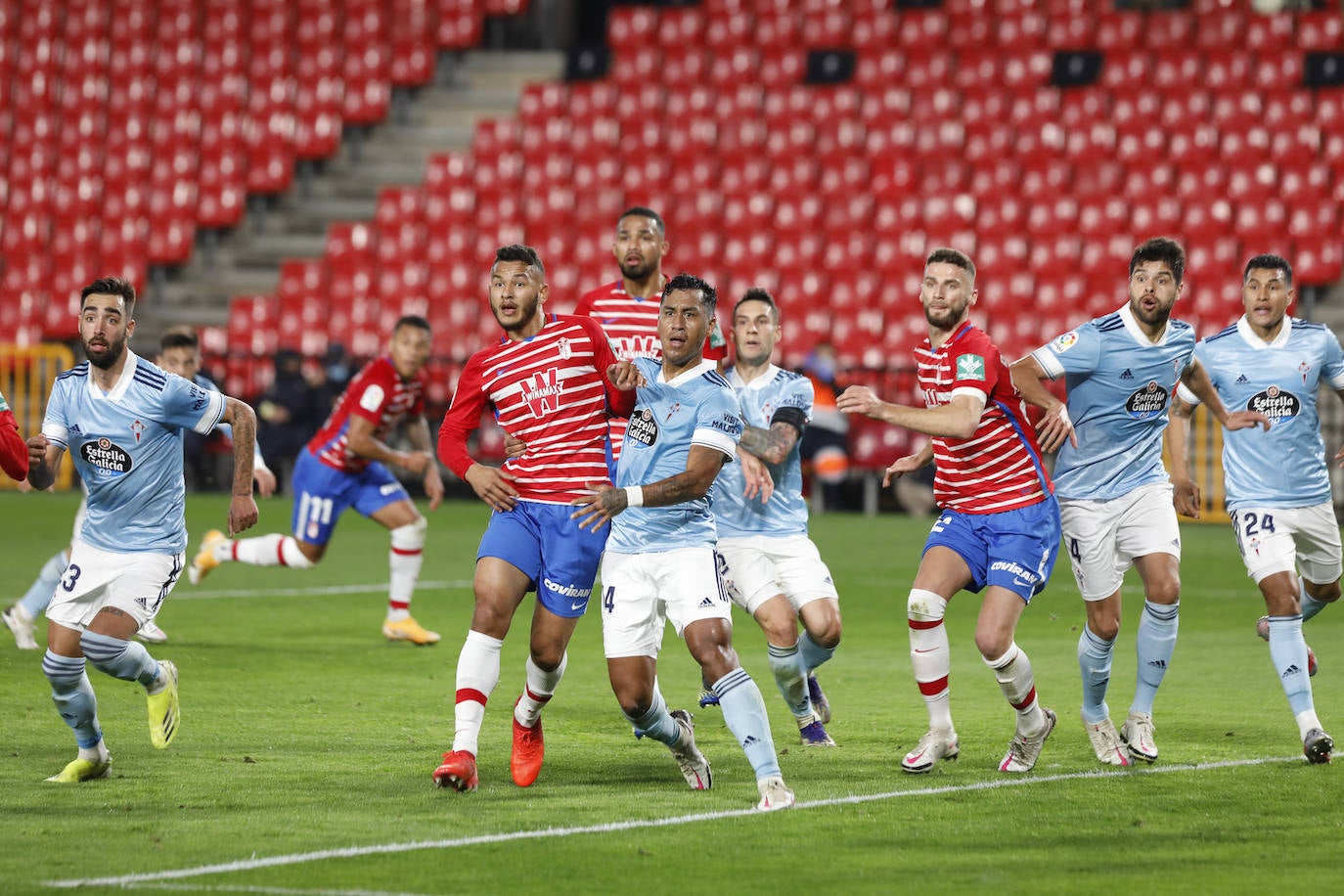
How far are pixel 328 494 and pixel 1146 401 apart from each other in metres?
5.84

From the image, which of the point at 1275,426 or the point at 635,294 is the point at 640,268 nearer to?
the point at 635,294

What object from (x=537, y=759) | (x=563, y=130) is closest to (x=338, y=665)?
(x=537, y=759)

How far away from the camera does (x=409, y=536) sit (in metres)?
12.0

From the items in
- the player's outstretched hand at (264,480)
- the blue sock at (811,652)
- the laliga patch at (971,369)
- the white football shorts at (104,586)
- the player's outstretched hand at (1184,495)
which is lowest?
the blue sock at (811,652)

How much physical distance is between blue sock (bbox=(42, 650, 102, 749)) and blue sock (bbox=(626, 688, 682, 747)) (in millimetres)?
2072

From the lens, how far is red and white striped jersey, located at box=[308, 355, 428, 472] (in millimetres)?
11836

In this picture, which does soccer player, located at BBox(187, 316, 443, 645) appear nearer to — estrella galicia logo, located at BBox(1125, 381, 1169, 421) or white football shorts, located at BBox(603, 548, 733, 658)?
white football shorts, located at BBox(603, 548, 733, 658)

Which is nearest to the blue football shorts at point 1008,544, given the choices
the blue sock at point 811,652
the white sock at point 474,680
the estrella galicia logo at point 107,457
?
the blue sock at point 811,652

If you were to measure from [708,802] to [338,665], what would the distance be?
14.2 ft

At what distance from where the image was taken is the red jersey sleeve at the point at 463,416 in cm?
745

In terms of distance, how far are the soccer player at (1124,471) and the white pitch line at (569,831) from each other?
15.6 inches

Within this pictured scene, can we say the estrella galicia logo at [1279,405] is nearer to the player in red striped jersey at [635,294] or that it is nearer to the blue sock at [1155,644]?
the blue sock at [1155,644]

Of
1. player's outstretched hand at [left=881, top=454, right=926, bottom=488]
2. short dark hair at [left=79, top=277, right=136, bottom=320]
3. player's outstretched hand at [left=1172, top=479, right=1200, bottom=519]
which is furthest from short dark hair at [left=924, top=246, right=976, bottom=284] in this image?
short dark hair at [left=79, top=277, right=136, bottom=320]

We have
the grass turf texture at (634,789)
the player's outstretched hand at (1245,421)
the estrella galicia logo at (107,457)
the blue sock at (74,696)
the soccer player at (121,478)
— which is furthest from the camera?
the player's outstretched hand at (1245,421)
